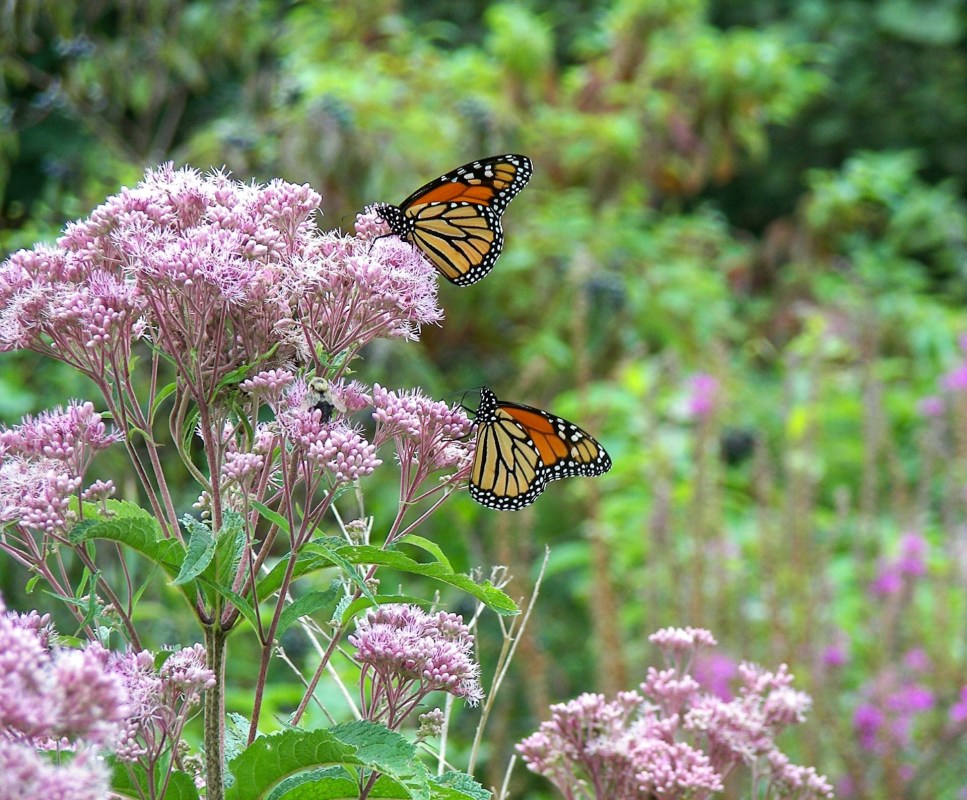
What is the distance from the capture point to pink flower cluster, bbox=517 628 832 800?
56.7 inches

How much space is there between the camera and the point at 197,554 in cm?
117

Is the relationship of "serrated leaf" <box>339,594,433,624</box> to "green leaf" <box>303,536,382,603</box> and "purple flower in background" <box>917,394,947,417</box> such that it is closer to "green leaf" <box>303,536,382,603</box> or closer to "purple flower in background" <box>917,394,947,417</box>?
"green leaf" <box>303,536,382,603</box>

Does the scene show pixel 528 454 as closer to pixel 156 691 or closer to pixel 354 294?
pixel 354 294

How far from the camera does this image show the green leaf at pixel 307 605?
1260mm

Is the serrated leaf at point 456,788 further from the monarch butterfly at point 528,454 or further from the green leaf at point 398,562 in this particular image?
the monarch butterfly at point 528,454

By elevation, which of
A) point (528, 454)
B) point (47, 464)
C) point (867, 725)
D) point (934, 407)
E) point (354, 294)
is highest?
point (934, 407)

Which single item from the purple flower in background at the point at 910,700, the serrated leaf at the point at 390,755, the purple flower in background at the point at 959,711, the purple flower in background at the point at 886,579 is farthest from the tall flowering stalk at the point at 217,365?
the purple flower in background at the point at 886,579

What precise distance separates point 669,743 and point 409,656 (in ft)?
1.46

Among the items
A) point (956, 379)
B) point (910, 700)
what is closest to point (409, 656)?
point (910, 700)

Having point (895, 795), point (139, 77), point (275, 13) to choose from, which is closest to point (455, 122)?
point (139, 77)

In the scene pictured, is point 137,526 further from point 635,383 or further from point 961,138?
point 961,138

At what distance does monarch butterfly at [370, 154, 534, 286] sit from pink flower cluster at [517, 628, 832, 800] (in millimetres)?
712

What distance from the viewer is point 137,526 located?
3.92 ft

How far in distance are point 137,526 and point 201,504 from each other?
0.27 meters
